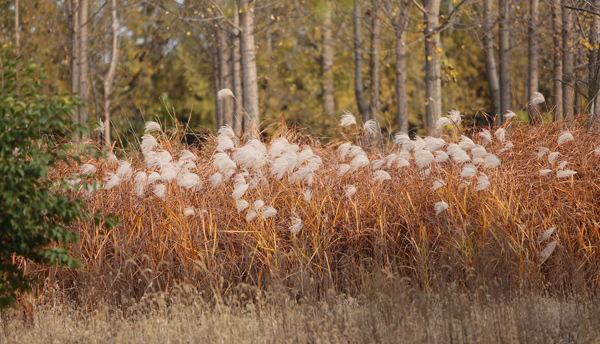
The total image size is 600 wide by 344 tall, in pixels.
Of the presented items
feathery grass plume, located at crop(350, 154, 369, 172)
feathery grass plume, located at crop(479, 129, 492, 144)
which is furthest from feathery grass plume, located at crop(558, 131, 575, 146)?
feathery grass plume, located at crop(350, 154, 369, 172)

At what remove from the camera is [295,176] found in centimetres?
547

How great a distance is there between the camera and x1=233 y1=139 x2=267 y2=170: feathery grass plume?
17.3 feet

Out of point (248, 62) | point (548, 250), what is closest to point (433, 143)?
point (548, 250)

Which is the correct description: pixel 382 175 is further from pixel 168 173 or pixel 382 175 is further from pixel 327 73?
pixel 327 73

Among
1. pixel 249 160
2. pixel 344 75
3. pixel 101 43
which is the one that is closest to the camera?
pixel 249 160

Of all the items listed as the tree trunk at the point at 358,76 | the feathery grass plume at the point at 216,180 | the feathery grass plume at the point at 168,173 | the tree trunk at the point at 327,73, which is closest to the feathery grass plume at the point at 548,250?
the feathery grass plume at the point at 216,180

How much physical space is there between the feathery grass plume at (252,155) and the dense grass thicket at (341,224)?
0.05 ft

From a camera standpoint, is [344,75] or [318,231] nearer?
[318,231]

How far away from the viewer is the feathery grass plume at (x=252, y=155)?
5258 mm

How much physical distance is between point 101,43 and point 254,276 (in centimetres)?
1232

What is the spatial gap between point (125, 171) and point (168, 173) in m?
0.41

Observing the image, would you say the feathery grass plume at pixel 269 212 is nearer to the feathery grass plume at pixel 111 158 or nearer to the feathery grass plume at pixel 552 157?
the feathery grass plume at pixel 111 158

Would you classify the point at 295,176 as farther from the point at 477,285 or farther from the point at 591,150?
the point at 591,150

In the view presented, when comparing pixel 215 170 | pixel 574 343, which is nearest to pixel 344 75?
pixel 215 170
